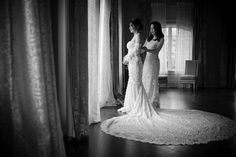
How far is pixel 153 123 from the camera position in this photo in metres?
4.01

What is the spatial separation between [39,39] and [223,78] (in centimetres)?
913

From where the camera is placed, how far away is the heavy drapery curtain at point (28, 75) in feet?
6.24

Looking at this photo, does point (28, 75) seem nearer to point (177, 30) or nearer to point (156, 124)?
point (156, 124)

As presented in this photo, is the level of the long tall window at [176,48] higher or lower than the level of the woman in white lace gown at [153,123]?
higher

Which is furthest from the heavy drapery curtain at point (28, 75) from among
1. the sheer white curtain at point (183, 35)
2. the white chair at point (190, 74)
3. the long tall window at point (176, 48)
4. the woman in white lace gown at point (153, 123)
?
the sheer white curtain at point (183, 35)

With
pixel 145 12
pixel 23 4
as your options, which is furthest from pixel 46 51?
pixel 145 12

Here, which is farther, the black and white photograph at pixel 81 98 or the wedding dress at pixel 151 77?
the wedding dress at pixel 151 77

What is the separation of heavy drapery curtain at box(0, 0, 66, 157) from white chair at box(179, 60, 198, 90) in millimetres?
7676

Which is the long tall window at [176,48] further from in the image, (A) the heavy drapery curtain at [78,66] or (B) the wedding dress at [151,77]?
(A) the heavy drapery curtain at [78,66]

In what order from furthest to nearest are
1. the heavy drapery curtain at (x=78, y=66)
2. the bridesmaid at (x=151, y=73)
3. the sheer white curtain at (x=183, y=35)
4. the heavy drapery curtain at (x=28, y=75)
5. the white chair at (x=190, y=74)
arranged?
1. the sheer white curtain at (x=183, y=35)
2. the white chair at (x=190, y=74)
3. the bridesmaid at (x=151, y=73)
4. the heavy drapery curtain at (x=78, y=66)
5. the heavy drapery curtain at (x=28, y=75)

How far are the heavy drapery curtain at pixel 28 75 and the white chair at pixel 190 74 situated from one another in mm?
7676

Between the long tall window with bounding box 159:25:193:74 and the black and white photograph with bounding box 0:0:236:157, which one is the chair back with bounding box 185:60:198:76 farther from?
the black and white photograph with bounding box 0:0:236:157

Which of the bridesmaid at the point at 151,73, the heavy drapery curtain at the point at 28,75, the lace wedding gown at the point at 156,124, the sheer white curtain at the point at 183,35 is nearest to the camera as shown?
the heavy drapery curtain at the point at 28,75

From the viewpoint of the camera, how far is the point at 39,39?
2000 mm
